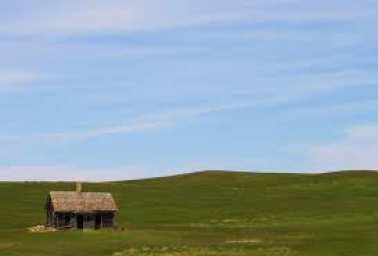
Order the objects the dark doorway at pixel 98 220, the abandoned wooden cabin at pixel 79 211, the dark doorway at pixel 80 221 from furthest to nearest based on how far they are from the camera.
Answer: the dark doorway at pixel 98 220, the dark doorway at pixel 80 221, the abandoned wooden cabin at pixel 79 211

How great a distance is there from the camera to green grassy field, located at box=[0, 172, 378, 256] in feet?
→ 201

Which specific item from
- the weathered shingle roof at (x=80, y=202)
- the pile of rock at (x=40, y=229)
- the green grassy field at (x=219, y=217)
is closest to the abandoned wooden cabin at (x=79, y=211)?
the weathered shingle roof at (x=80, y=202)

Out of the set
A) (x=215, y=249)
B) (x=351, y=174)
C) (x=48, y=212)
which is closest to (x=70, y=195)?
(x=48, y=212)

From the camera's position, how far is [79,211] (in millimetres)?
84562

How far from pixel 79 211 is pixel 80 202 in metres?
1.51

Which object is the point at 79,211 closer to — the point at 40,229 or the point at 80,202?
the point at 80,202

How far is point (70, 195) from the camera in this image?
86.7 meters

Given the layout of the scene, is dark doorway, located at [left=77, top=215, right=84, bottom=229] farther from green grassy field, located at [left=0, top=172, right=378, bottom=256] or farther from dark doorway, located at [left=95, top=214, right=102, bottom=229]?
green grassy field, located at [left=0, top=172, right=378, bottom=256]

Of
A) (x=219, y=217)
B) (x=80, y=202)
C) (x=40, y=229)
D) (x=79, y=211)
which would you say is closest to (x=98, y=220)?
(x=79, y=211)

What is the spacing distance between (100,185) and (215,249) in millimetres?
80783

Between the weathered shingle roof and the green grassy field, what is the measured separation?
3.62 meters

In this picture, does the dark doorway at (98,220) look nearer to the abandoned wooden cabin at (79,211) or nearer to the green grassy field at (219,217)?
the abandoned wooden cabin at (79,211)

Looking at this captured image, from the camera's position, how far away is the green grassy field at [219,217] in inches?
2415

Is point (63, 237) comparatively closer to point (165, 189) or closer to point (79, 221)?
point (79, 221)
